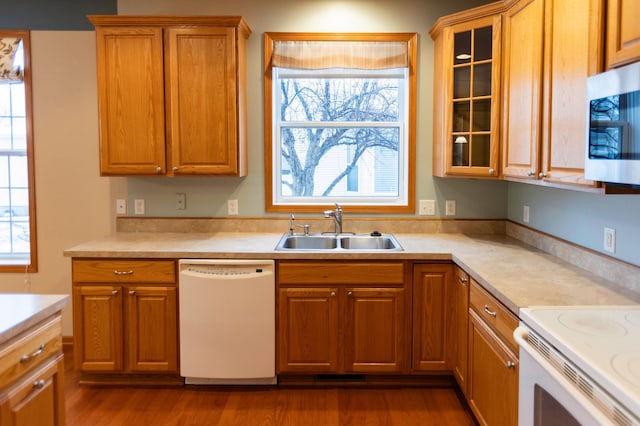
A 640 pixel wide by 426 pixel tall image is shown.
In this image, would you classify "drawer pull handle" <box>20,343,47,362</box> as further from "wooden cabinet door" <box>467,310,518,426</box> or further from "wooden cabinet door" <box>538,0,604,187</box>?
"wooden cabinet door" <box>538,0,604,187</box>

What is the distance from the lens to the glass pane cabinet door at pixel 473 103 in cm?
318

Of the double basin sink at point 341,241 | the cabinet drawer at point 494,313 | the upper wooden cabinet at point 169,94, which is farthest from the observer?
the double basin sink at point 341,241

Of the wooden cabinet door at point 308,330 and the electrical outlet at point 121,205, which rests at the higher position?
the electrical outlet at point 121,205

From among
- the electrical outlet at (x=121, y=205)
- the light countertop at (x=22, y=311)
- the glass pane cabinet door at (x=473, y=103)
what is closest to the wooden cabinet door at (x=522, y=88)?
the glass pane cabinet door at (x=473, y=103)

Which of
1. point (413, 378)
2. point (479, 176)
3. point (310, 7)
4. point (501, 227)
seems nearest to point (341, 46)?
point (310, 7)

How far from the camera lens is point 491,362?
7.86 feet

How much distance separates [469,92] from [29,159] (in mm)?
3073

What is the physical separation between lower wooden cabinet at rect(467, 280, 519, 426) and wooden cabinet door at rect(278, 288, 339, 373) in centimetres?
82

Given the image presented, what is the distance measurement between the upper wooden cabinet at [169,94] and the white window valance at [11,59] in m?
0.84

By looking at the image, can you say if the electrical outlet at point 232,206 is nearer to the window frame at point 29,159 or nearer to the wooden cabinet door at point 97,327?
the wooden cabinet door at point 97,327

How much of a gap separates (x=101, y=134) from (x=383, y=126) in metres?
1.90

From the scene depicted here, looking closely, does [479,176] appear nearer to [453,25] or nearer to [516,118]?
[516,118]

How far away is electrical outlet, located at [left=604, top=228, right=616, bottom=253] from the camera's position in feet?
7.90

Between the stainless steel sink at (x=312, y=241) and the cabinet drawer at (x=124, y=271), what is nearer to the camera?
the cabinet drawer at (x=124, y=271)
